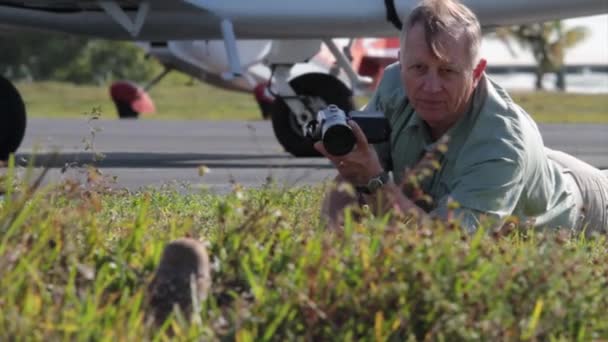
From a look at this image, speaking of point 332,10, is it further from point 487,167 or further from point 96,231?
point 96,231

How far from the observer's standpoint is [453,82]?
195 inches

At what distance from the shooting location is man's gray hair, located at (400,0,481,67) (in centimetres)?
482

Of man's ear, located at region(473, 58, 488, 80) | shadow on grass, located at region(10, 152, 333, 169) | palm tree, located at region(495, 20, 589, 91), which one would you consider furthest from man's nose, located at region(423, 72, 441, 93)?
palm tree, located at region(495, 20, 589, 91)

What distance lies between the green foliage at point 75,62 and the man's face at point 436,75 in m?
70.7

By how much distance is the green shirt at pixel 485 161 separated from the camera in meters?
4.97

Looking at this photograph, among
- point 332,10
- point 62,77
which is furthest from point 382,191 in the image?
point 62,77

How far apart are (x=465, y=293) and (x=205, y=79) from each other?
23.0 meters

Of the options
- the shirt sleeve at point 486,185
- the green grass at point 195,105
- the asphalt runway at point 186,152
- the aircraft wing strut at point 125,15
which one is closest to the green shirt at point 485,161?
the shirt sleeve at point 486,185

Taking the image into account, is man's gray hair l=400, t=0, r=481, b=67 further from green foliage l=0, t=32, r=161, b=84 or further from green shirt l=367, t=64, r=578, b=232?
green foliage l=0, t=32, r=161, b=84

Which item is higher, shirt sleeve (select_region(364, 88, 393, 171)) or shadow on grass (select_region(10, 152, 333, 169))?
shadow on grass (select_region(10, 152, 333, 169))

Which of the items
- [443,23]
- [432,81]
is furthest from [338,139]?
[443,23]

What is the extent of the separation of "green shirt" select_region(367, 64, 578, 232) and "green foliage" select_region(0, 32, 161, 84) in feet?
230

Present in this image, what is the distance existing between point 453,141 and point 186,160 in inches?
343

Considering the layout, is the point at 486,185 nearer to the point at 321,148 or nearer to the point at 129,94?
the point at 321,148
